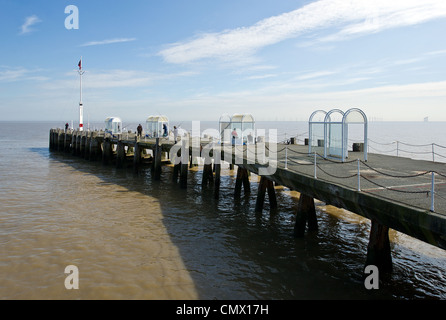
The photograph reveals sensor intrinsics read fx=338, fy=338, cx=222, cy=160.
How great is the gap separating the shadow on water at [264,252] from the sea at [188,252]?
0.10 ft

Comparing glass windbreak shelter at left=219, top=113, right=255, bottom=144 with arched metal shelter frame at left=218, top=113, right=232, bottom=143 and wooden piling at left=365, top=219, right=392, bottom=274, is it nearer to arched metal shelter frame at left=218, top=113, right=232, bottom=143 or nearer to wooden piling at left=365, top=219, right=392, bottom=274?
arched metal shelter frame at left=218, top=113, right=232, bottom=143

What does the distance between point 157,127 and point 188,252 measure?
24.1m

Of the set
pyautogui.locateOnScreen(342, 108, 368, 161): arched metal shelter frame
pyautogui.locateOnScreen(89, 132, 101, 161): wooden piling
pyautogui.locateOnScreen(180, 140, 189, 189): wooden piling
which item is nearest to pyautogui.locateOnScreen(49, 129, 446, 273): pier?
pyautogui.locateOnScreen(342, 108, 368, 161): arched metal shelter frame

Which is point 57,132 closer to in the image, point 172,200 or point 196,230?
point 172,200

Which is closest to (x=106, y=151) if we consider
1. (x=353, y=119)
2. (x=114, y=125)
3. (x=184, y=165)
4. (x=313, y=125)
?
(x=114, y=125)

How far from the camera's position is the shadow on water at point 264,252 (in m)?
7.92

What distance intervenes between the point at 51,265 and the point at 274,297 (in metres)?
5.90

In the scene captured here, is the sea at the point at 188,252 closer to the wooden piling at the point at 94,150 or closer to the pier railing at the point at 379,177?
the pier railing at the point at 379,177

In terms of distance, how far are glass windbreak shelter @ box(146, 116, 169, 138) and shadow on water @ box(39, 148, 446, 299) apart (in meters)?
15.5

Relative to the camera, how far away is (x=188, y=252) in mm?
10016

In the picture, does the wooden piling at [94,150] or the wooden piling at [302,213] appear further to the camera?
the wooden piling at [94,150]

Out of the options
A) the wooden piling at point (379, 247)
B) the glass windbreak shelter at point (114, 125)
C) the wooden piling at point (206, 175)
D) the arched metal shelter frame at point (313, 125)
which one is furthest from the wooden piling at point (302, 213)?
the glass windbreak shelter at point (114, 125)

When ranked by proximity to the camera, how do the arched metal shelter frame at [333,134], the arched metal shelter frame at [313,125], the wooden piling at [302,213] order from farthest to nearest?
the arched metal shelter frame at [313,125], the arched metal shelter frame at [333,134], the wooden piling at [302,213]

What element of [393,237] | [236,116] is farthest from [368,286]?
[236,116]
